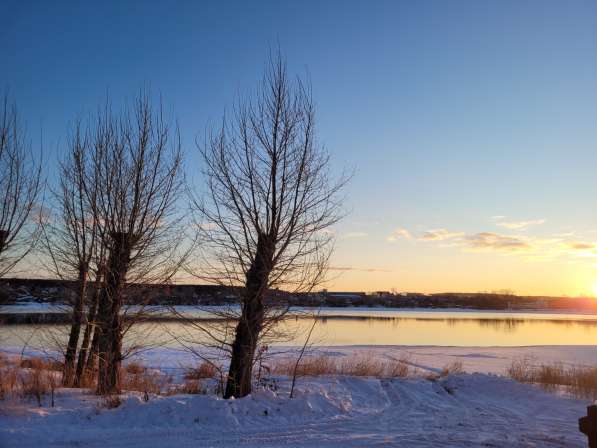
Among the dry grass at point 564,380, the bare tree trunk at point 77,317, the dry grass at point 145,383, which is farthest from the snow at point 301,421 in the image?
the bare tree trunk at point 77,317

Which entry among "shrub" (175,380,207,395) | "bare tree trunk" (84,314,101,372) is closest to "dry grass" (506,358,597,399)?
"shrub" (175,380,207,395)

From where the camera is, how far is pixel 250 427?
8203 mm

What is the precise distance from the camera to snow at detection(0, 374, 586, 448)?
24.0 ft

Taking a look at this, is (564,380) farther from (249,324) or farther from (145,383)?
(145,383)

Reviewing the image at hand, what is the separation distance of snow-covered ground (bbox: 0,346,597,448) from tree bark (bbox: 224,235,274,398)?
58 centimetres

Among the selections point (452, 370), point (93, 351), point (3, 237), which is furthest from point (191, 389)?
point (452, 370)

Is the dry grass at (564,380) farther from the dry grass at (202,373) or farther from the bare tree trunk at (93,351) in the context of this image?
the bare tree trunk at (93,351)

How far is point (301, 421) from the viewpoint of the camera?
882 centimetres

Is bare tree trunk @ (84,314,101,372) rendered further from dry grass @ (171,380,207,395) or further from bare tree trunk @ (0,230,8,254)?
bare tree trunk @ (0,230,8,254)

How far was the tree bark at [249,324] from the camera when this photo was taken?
10398 mm

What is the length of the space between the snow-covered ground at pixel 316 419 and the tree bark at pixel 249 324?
582 millimetres

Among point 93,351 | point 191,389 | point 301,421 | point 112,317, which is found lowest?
point 191,389

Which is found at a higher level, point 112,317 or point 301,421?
point 112,317

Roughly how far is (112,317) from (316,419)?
5328 millimetres
